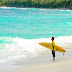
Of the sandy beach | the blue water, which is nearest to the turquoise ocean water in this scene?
the blue water

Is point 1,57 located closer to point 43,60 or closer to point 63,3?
point 43,60

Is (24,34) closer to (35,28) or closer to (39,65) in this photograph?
(35,28)

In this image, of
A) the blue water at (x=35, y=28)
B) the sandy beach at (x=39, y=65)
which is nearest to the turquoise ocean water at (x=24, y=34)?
the blue water at (x=35, y=28)

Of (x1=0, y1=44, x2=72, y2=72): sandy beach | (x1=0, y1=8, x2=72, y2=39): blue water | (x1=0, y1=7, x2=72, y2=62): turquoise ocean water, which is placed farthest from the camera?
(x1=0, y1=8, x2=72, y2=39): blue water

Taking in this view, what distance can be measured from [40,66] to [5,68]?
1.78m

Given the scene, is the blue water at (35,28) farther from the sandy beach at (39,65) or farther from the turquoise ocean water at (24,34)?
the sandy beach at (39,65)

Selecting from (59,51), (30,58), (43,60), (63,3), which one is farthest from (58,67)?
(63,3)

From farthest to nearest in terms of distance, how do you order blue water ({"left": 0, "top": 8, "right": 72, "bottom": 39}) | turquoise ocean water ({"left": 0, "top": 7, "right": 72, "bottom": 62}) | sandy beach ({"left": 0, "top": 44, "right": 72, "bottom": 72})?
blue water ({"left": 0, "top": 8, "right": 72, "bottom": 39}) → turquoise ocean water ({"left": 0, "top": 7, "right": 72, "bottom": 62}) → sandy beach ({"left": 0, "top": 44, "right": 72, "bottom": 72})

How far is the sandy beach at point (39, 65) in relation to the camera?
1091 centimetres

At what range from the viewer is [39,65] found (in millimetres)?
11836

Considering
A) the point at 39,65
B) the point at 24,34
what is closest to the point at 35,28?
the point at 24,34

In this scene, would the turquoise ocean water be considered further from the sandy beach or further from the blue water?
the sandy beach

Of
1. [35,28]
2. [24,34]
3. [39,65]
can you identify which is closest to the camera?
[39,65]

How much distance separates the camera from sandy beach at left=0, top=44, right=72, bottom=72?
430 inches
